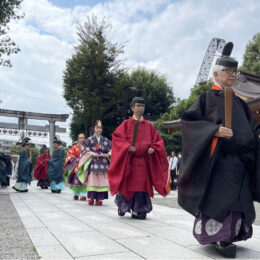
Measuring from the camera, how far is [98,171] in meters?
7.28

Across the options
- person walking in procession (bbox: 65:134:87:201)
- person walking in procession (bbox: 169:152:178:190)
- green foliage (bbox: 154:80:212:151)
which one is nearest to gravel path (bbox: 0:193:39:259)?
person walking in procession (bbox: 65:134:87:201)

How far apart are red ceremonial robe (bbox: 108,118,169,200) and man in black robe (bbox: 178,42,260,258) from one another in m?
1.98

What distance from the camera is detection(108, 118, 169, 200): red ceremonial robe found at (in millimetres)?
5186

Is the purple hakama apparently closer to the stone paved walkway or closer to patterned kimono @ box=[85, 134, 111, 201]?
the stone paved walkway

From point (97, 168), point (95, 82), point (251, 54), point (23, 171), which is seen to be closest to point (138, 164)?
point (97, 168)

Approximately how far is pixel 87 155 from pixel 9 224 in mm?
2958

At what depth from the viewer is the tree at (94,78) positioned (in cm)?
2281

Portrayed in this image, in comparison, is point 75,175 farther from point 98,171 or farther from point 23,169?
point 23,169

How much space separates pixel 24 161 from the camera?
1194 cm

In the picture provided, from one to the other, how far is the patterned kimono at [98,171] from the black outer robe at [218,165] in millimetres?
4110

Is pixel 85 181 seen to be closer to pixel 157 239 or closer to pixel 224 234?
pixel 157 239

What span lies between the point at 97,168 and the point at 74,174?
2.05m

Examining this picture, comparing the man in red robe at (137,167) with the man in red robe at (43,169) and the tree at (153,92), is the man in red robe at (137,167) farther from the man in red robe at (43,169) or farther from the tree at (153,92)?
the tree at (153,92)

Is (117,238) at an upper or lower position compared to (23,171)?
lower
